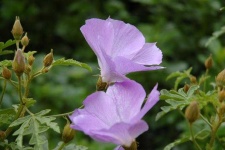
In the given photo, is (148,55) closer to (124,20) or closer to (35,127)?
(35,127)

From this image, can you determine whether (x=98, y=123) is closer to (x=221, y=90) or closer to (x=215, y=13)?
(x=221, y=90)

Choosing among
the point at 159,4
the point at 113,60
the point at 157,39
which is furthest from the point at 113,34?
the point at 159,4

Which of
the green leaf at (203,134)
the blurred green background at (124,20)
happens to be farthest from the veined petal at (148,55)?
the blurred green background at (124,20)

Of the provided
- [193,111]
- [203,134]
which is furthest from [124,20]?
[193,111]

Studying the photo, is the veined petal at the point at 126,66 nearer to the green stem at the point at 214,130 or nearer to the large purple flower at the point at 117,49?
the large purple flower at the point at 117,49

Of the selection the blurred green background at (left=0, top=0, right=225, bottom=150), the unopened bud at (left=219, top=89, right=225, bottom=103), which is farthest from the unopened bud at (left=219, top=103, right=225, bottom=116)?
the blurred green background at (left=0, top=0, right=225, bottom=150)

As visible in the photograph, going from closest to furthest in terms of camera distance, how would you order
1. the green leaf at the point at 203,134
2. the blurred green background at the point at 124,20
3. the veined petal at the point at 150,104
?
1. the veined petal at the point at 150,104
2. the green leaf at the point at 203,134
3. the blurred green background at the point at 124,20

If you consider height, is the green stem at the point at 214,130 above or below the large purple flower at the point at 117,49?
below

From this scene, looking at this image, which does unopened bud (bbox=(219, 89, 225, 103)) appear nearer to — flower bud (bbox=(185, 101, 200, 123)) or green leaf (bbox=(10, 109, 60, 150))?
flower bud (bbox=(185, 101, 200, 123))

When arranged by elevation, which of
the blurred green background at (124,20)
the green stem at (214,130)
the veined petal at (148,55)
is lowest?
the blurred green background at (124,20)
